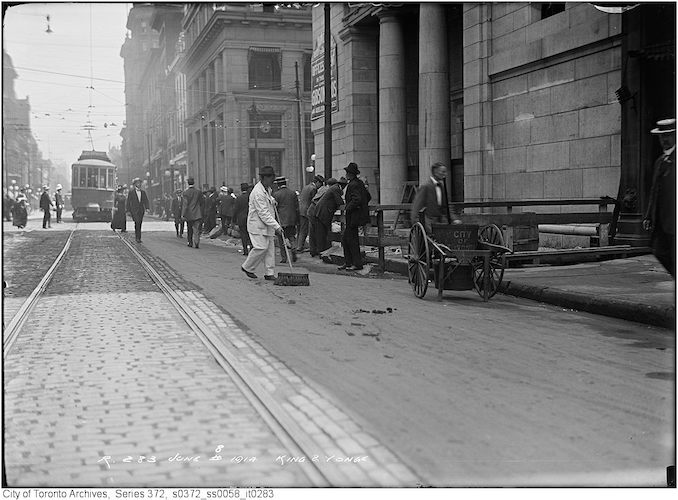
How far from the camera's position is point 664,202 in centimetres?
772

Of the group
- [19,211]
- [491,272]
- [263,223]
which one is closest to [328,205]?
[263,223]

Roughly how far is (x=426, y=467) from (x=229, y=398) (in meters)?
Result: 1.79

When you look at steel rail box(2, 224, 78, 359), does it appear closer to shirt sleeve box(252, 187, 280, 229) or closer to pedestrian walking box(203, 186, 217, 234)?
shirt sleeve box(252, 187, 280, 229)

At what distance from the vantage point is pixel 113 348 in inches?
284

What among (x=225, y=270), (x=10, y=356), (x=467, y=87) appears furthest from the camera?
(x=467, y=87)

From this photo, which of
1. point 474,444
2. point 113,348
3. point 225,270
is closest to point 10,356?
point 113,348

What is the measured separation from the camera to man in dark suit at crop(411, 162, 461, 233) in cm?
1085

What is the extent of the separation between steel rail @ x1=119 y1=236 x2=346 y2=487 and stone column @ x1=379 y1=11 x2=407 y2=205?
17.0 meters

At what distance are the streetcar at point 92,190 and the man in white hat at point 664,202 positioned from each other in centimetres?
4061

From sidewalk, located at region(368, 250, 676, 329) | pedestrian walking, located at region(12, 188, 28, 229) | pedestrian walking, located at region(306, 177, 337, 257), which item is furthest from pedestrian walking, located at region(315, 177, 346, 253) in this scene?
pedestrian walking, located at region(12, 188, 28, 229)

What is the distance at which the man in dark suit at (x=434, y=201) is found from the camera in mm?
10852

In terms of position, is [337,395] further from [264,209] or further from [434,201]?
[264,209]

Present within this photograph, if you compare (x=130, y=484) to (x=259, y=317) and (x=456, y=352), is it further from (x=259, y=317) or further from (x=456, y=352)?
(x=259, y=317)

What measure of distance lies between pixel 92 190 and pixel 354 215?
3371cm
